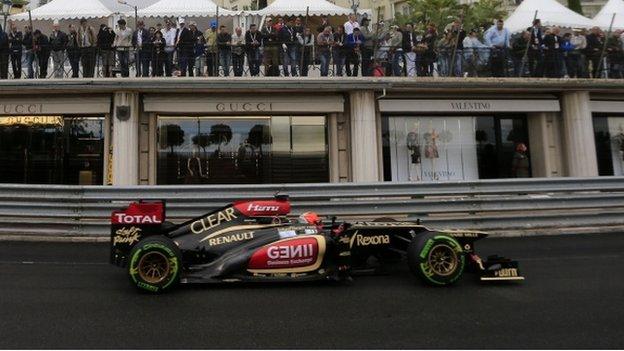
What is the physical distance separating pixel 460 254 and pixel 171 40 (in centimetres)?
1068

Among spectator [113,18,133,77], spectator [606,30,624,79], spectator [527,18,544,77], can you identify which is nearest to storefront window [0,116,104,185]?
spectator [113,18,133,77]

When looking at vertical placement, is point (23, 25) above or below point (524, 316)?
above

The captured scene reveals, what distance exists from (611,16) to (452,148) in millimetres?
9296

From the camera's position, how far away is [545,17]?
1819 centimetres

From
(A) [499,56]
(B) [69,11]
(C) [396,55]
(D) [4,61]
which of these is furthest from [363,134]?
(B) [69,11]

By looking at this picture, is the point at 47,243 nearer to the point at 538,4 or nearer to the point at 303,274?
the point at 303,274

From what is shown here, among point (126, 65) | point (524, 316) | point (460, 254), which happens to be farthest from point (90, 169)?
point (524, 316)

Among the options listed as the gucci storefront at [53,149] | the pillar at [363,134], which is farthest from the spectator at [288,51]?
the gucci storefront at [53,149]

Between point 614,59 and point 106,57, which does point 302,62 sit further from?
point 614,59

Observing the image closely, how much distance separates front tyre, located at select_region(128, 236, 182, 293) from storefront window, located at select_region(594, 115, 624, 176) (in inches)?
606

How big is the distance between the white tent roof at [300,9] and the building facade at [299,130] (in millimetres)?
4423

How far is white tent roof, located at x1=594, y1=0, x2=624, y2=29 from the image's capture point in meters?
18.3

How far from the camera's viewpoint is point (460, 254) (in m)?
5.80

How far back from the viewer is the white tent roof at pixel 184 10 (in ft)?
54.8
